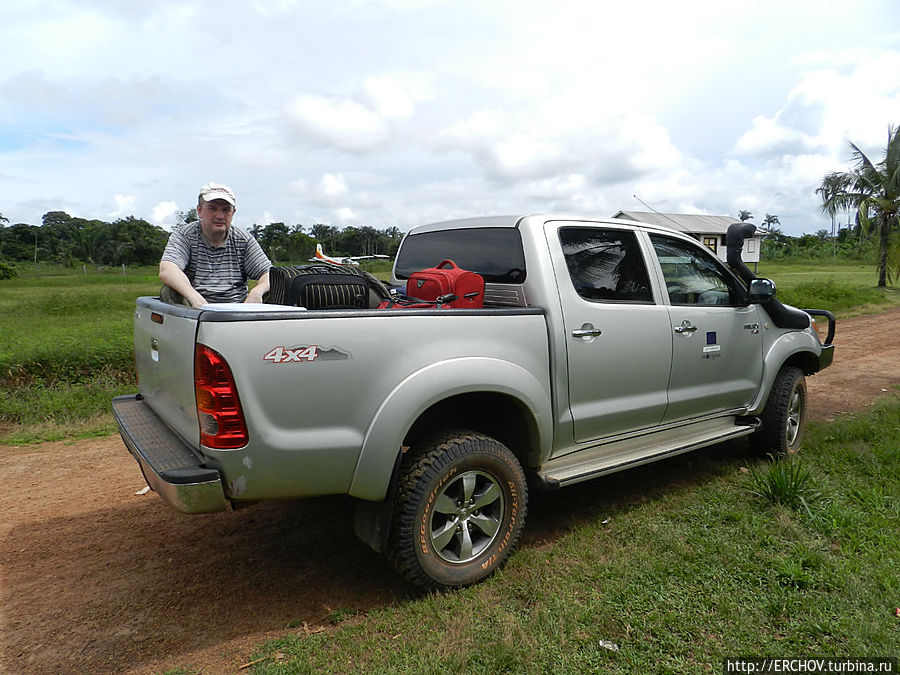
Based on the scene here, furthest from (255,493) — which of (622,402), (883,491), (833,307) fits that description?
(833,307)

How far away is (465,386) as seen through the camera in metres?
3.09

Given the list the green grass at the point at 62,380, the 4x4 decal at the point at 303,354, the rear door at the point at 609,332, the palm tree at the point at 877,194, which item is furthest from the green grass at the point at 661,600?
the palm tree at the point at 877,194

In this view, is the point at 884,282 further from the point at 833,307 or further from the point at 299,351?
the point at 299,351

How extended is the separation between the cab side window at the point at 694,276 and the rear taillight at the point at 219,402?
2.82 m

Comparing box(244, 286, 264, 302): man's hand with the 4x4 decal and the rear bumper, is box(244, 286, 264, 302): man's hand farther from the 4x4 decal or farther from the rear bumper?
the 4x4 decal

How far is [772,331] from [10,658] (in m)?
4.98

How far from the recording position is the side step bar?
358 cm

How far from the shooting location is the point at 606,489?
4559 millimetres

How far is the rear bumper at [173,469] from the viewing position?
2619 mm

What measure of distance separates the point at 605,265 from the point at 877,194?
29.2m

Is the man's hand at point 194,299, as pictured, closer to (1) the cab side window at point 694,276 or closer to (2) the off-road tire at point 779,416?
(1) the cab side window at point 694,276

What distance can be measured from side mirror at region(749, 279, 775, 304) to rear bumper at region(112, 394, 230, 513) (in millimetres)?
3772

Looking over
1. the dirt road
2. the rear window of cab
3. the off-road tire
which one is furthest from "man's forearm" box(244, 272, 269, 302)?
the off-road tire


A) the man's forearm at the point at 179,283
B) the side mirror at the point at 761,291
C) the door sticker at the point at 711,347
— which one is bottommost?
the door sticker at the point at 711,347
